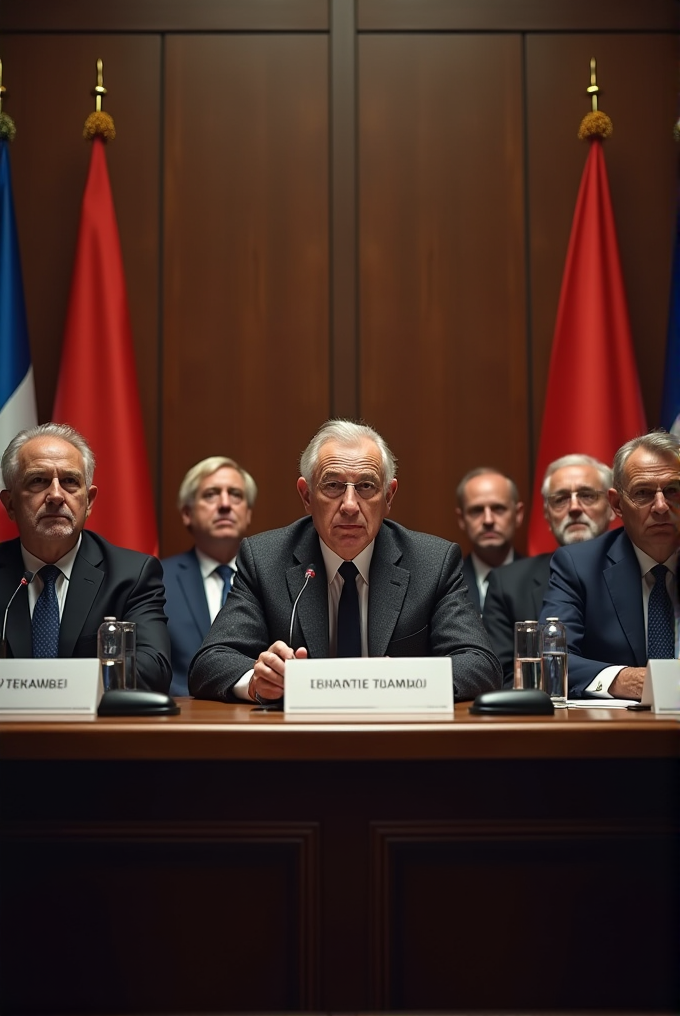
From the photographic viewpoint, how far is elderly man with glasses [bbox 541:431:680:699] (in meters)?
2.93

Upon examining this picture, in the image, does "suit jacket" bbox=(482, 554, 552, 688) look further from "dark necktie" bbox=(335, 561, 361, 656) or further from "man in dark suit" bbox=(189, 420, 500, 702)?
"dark necktie" bbox=(335, 561, 361, 656)

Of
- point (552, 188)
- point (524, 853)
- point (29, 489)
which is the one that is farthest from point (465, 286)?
point (524, 853)

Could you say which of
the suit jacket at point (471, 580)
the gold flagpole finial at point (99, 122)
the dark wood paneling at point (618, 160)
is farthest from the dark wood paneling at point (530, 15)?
the suit jacket at point (471, 580)

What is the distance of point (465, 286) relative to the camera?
4930mm

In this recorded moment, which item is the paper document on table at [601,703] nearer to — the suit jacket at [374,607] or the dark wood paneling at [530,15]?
the suit jacket at [374,607]

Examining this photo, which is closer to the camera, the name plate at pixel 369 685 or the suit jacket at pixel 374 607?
the name plate at pixel 369 685

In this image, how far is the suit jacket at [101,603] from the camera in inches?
110

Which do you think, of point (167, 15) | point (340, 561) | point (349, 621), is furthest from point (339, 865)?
point (167, 15)

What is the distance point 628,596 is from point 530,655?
0.71 meters

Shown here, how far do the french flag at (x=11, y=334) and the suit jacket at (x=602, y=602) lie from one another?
2.58m

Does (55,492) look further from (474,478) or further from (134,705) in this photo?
(474,478)

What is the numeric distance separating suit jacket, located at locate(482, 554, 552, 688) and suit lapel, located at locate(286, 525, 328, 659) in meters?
1.38

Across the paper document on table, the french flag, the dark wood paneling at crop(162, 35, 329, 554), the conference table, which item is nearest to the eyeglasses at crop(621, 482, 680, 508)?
the paper document on table

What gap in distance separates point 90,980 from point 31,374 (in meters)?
3.29
